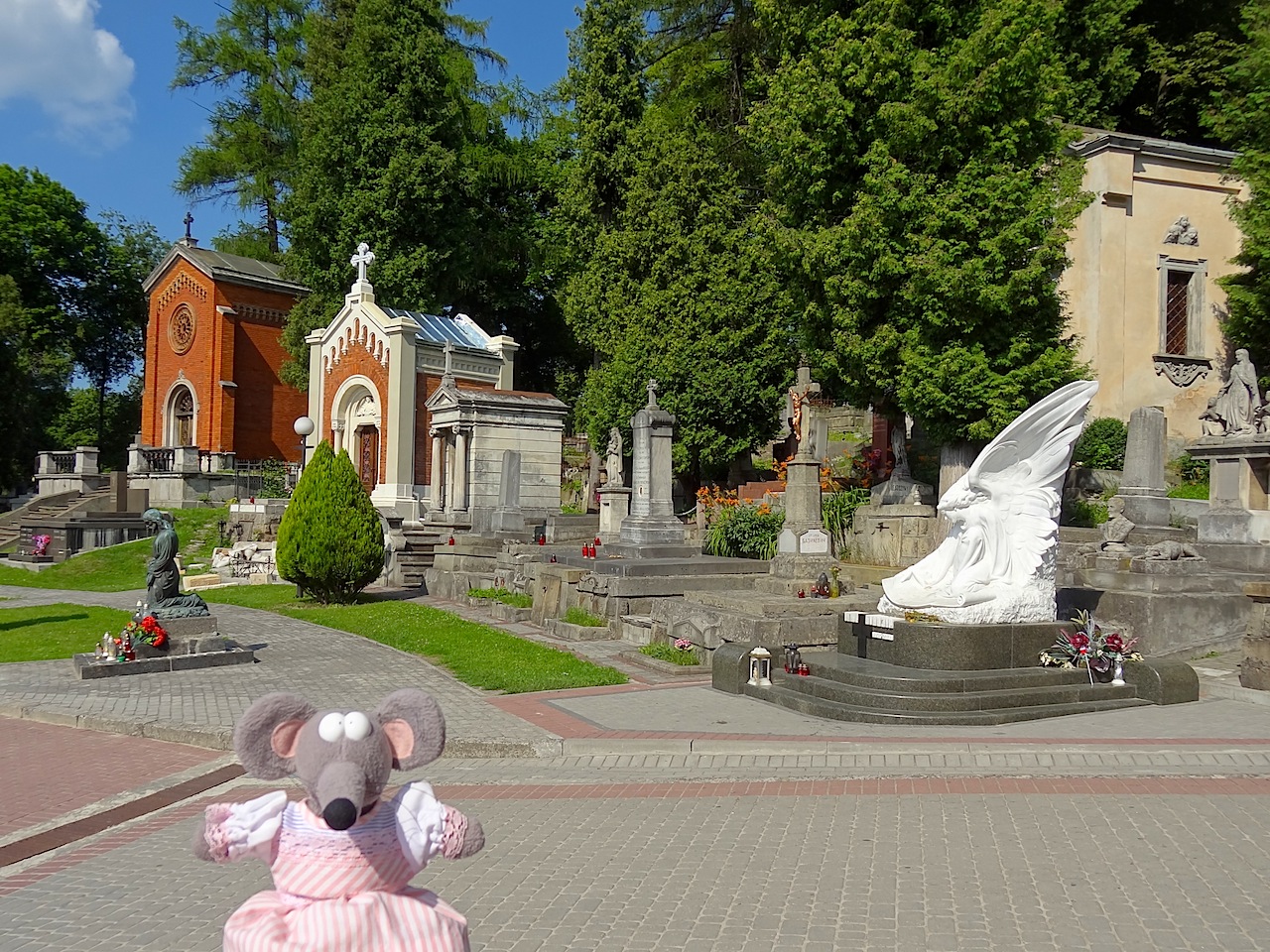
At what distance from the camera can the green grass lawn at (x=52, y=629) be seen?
46.2 feet

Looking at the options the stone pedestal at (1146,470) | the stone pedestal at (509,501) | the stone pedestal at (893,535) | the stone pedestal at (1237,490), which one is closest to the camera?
the stone pedestal at (1237,490)

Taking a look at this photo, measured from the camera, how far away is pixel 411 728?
3215 millimetres

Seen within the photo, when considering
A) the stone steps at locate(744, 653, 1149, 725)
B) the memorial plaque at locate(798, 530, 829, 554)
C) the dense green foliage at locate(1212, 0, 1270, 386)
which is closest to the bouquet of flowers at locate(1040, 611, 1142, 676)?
the stone steps at locate(744, 653, 1149, 725)

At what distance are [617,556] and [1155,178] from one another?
17.9m

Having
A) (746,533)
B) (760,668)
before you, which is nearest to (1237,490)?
(746,533)

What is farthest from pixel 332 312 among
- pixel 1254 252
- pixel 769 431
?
pixel 1254 252

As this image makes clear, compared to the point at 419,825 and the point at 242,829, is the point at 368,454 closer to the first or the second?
the point at 242,829

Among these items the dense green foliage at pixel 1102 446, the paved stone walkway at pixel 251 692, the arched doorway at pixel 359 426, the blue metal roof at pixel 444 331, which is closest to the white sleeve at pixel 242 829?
the paved stone walkway at pixel 251 692

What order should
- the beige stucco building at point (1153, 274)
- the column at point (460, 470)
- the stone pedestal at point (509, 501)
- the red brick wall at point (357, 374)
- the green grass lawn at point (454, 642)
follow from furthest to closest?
the red brick wall at point (357, 374)
the column at point (460, 470)
the beige stucco building at point (1153, 274)
the stone pedestal at point (509, 501)
the green grass lawn at point (454, 642)

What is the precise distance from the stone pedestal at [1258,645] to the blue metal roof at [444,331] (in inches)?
1045

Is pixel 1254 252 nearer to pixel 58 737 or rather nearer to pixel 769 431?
pixel 769 431

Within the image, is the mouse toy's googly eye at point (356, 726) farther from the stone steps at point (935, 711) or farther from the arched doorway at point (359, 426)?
the arched doorway at point (359, 426)

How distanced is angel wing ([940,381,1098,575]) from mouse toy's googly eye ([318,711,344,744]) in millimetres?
9115

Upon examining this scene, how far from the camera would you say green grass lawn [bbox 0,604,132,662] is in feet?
46.2
